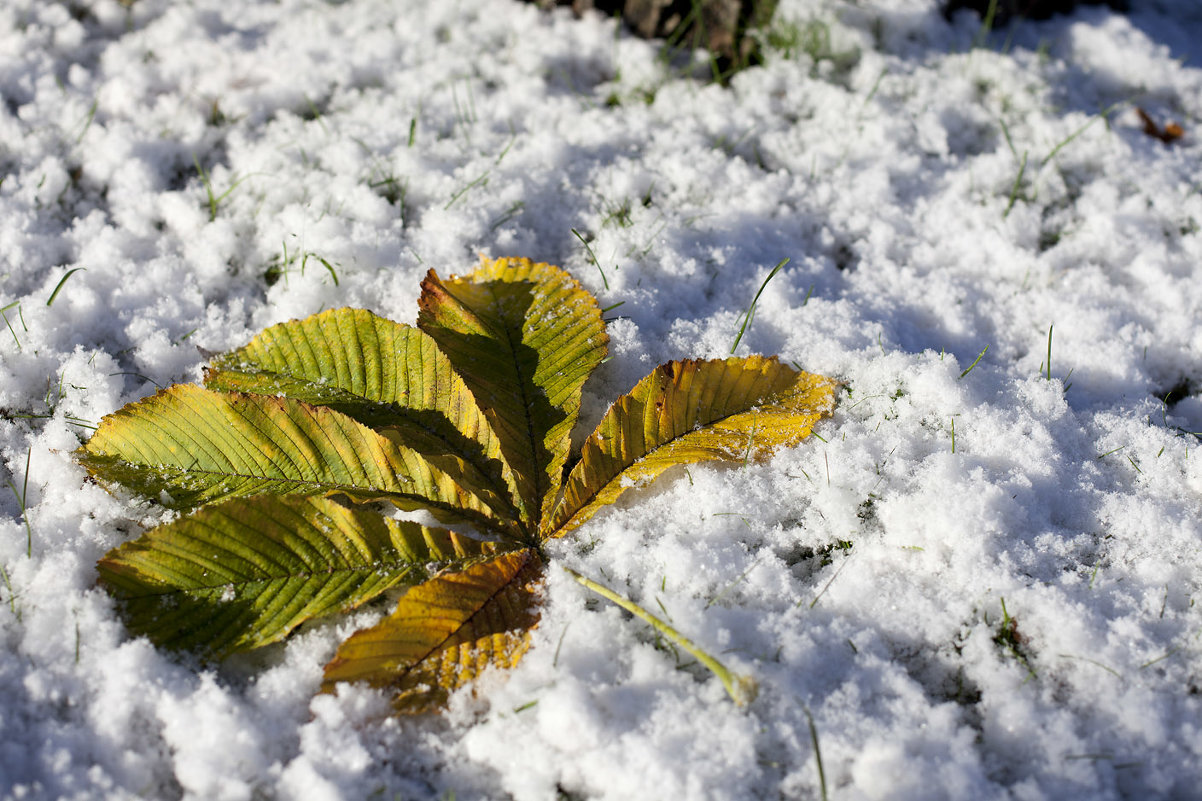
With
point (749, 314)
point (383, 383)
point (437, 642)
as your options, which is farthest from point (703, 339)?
point (437, 642)

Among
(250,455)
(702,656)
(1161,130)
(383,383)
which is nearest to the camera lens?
(702,656)

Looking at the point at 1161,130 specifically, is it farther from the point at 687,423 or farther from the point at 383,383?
the point at 383,383

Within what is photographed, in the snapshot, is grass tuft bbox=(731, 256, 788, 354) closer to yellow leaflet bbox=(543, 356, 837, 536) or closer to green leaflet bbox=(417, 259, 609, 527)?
yellow leaflet bbox=(543, 356, 837, 536)

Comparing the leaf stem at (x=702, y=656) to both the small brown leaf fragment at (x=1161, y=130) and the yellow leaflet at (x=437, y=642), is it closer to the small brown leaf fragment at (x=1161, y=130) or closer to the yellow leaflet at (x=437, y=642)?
the yellow leaflet at (x=437, y=642)

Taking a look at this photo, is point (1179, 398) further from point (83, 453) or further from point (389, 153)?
point (83, 453)

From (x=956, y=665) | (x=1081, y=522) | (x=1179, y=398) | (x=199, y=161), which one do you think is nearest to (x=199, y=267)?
(x=199, y=161)

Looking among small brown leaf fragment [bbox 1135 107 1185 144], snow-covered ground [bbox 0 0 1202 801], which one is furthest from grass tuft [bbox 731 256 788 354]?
small brown leaf fragment [bbox 1135 107 1185 144]

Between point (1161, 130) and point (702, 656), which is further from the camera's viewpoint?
point (1161, 130)
